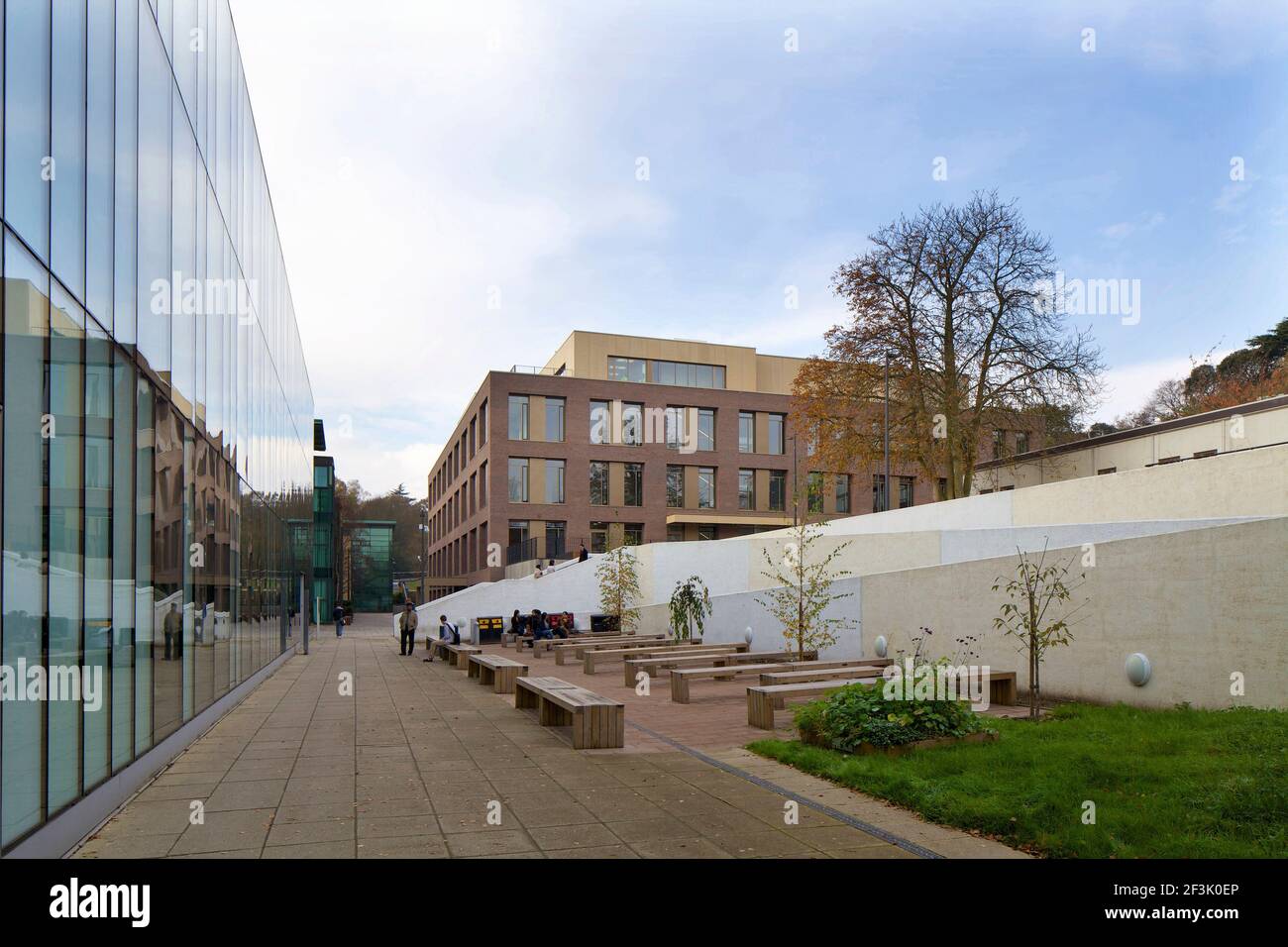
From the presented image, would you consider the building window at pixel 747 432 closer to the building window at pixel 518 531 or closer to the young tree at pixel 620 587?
the building window at pixel 518 531

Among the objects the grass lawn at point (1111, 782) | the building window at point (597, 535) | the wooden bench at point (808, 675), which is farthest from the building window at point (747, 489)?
the grass lawn at point (1111, 782)

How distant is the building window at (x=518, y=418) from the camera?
5172 centimetres

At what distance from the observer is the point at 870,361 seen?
33.4 metres

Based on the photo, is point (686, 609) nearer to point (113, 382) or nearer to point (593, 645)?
point (593, 645)

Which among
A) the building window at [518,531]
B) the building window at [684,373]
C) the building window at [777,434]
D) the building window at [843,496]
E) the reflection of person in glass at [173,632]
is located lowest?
the reflection of person in glass at [173,632]

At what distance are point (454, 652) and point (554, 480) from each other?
93.7 ft

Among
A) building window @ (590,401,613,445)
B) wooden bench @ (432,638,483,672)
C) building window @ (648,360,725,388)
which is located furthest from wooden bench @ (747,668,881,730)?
building window @ (648,360,725,388)

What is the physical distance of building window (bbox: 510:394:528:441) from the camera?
5172 centimetres

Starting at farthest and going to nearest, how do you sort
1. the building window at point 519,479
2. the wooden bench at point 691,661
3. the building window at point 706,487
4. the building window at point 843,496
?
1. the building window at point 843,496
2. the building window at point 706,487
3. the building window at point 519,479
4. the wooden bench at point 691,661

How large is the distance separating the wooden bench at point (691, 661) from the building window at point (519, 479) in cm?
3354

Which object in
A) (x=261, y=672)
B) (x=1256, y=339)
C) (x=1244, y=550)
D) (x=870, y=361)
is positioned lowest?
(x=261, y=672)
